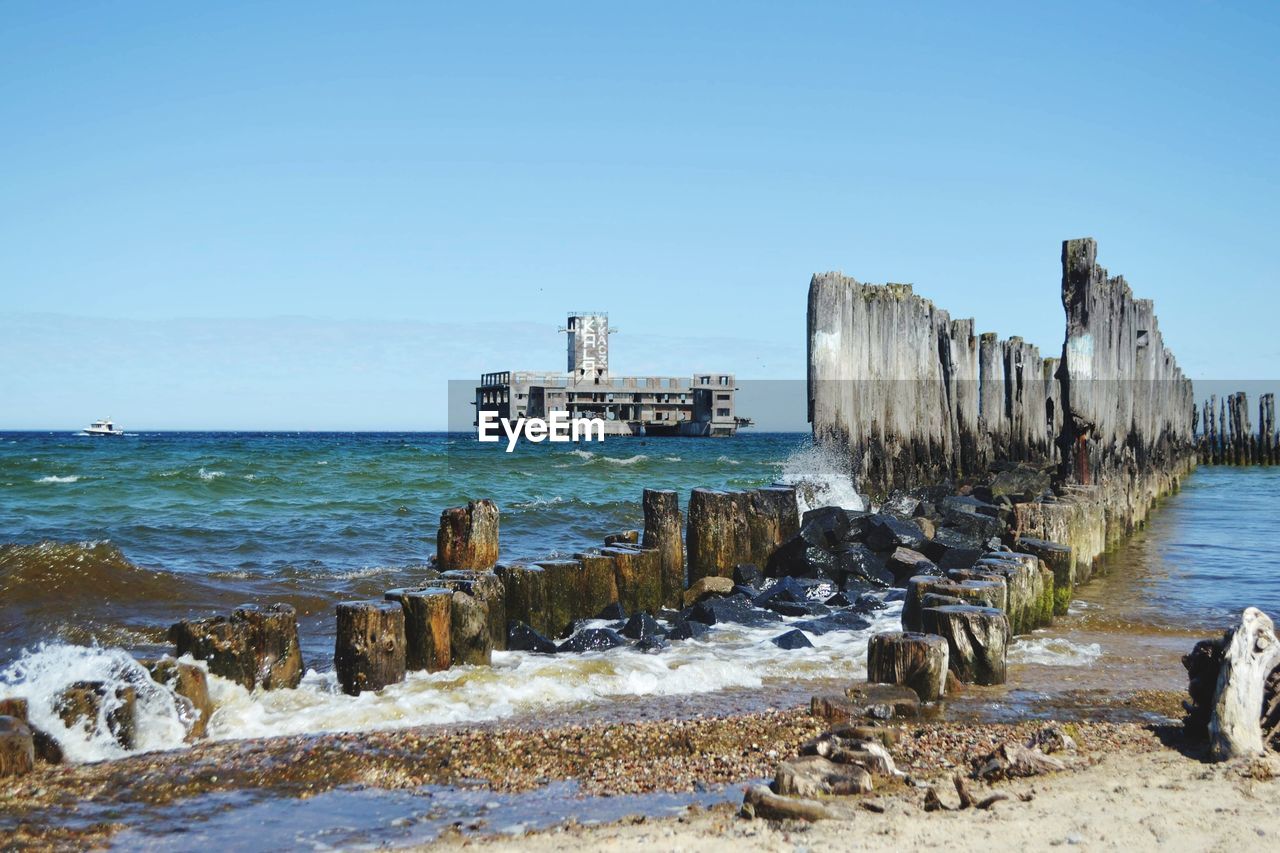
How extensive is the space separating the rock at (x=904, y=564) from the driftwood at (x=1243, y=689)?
232 inches

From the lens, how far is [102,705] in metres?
5.68

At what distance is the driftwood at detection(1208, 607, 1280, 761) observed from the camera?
5.24m

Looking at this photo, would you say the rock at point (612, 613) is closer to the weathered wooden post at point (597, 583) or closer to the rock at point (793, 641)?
the weathered wooden post at point (597, 583)

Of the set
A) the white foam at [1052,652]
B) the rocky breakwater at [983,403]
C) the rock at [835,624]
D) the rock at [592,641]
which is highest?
the rocky breakwater at [983,403]

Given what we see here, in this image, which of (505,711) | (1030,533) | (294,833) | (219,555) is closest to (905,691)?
(505,711)

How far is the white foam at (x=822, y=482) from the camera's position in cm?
1472

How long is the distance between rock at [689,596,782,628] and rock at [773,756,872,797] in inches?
177

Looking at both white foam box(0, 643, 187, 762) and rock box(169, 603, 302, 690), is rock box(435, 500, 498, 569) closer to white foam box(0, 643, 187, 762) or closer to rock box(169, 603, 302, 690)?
rock box(169, 603, 302, 690)

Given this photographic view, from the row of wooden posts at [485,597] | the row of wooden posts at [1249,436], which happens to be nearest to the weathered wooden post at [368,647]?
the row of wooden posts at [485,597]

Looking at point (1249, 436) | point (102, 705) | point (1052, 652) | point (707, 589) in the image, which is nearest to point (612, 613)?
point (707, 589)

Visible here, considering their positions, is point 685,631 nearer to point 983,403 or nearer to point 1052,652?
point 1052,652

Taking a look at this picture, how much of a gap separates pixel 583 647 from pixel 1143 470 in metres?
15.2

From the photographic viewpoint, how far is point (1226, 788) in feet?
15.8
